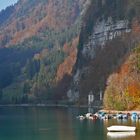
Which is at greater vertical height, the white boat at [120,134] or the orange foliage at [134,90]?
the orange foliage at [134,90]

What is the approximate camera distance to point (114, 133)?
129375 millimetres

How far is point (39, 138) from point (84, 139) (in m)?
11.4

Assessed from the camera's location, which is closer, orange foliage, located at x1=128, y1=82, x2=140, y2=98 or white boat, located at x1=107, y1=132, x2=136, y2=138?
white boat, located at x1=107, y1=132, x2=136, y2=138

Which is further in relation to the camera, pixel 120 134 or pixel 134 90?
pixel 134 90

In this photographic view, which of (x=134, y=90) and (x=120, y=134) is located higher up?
(x=134, y=90)

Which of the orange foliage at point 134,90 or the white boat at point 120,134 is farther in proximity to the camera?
the orange foliage at point 134,90

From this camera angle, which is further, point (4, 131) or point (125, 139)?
point (4, 131)

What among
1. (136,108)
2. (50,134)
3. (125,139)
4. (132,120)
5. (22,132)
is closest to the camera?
(125,139)

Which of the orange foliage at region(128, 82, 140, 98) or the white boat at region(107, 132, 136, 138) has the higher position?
the orange foliage at region(128, 82, 140, 98)

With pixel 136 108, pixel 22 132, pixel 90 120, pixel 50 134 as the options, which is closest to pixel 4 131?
pixel 22 132

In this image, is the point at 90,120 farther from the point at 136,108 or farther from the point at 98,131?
the point at 98,131

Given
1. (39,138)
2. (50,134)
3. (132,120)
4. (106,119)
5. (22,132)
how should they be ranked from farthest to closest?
(106,119) → (132,120) → (22,132) → (50,134) → (39,138)

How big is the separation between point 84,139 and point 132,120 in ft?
147

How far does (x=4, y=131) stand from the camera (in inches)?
6088
